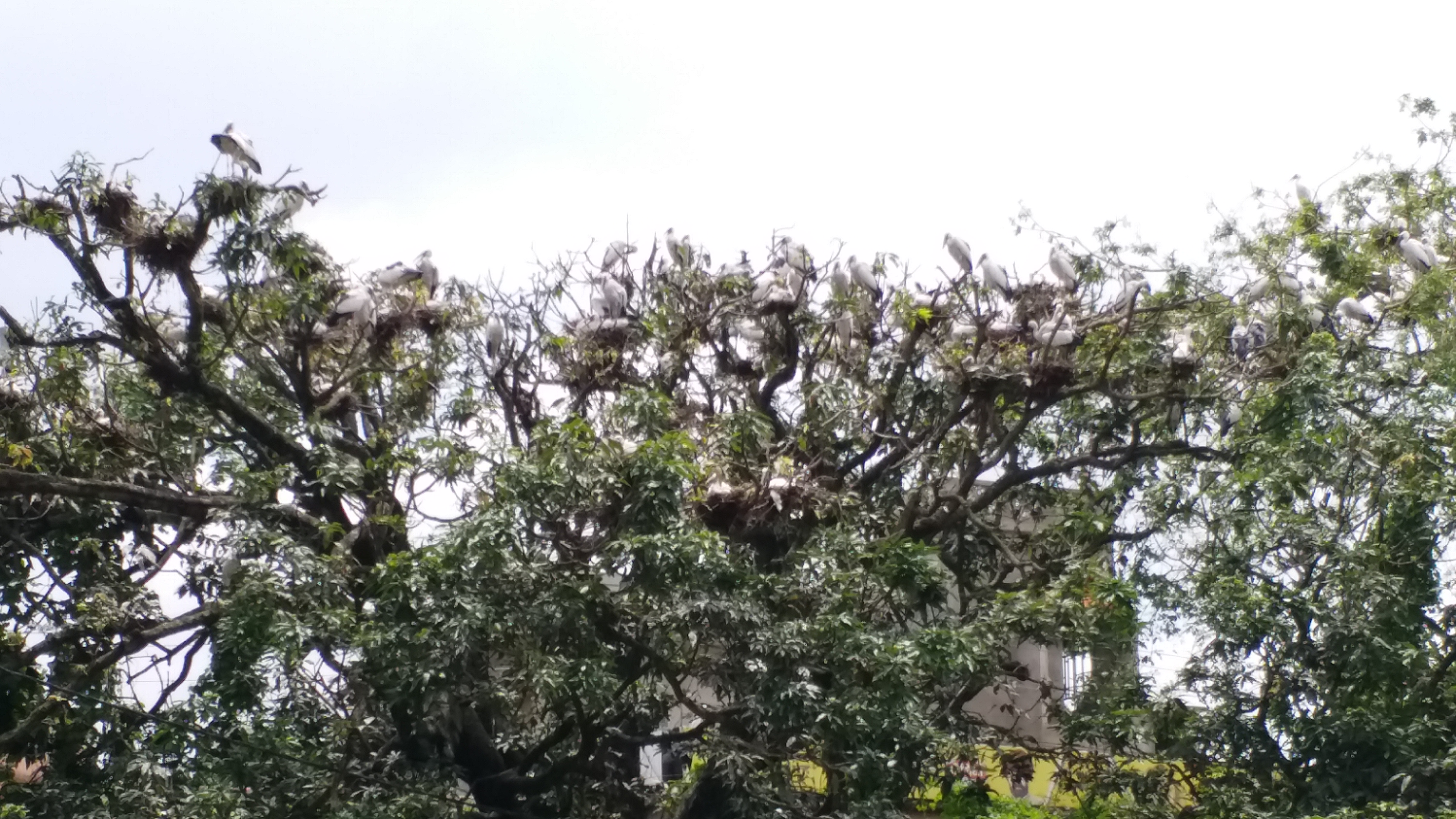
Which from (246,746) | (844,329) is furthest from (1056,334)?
(246,746)

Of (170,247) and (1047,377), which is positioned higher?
(170,247)

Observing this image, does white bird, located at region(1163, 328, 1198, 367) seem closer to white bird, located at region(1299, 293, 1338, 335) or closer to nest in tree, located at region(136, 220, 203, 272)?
white bird, located at region(1299, 293, 1338, 335)

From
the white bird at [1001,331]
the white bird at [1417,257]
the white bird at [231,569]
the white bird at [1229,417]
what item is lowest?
the white bird at [231,569]

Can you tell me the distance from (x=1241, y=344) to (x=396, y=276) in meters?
3.87

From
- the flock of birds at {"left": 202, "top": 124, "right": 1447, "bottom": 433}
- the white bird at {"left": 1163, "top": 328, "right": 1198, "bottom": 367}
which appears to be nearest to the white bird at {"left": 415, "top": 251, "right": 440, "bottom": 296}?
the flock of birds at {"left": 202, "top": 124, "right": 1447, "bottom": 433}

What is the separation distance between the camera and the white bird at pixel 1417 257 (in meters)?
6.73

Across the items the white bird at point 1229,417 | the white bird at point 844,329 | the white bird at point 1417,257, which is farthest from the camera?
the white bird at point 1417,257

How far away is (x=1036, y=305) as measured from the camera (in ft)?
20.4

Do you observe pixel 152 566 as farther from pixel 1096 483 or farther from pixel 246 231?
pixel 1096 483

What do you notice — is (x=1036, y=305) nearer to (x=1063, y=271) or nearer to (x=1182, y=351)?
(x=1063, y=271)

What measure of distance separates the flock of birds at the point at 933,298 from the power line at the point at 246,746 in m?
1.69

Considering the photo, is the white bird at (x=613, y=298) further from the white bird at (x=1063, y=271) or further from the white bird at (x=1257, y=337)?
the white bird at (x=1257, y=337)

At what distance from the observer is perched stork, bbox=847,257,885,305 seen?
672 cm

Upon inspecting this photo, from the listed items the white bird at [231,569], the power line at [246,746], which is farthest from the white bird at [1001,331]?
the white bird at [231,569]
